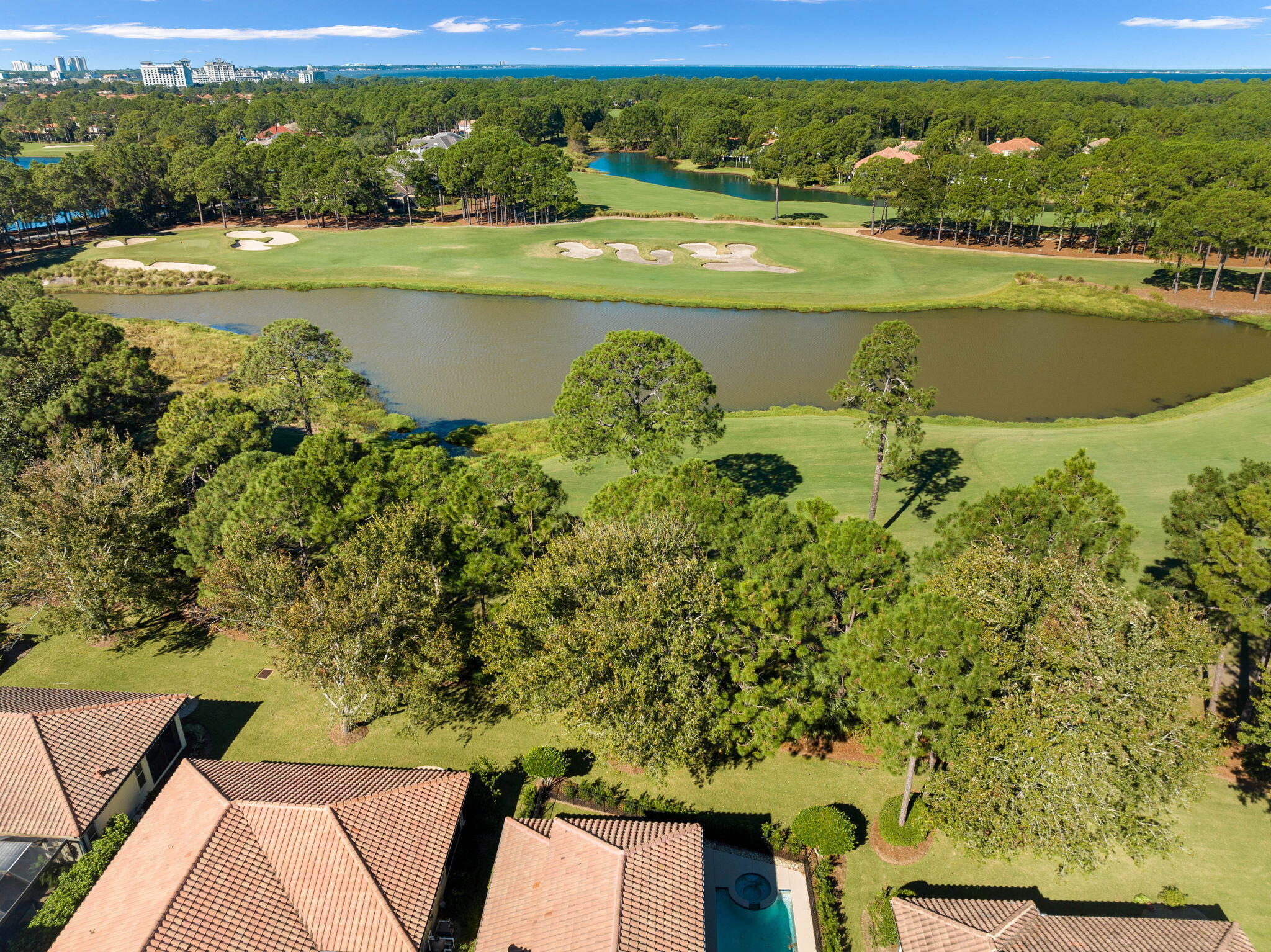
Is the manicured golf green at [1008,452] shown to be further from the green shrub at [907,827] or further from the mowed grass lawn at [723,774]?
the green shrub at [907,827]

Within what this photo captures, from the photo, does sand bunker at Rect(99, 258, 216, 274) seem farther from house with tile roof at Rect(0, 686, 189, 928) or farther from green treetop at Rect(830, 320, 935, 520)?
green treetop at Rect(830, 320, 935, 520)

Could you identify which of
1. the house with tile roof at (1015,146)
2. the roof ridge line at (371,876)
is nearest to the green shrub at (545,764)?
the roof ridge line at (371,876)

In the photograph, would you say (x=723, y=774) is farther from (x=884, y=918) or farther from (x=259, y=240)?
(x=259, y=240)

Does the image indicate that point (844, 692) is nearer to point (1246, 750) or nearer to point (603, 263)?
point (1246, 750)

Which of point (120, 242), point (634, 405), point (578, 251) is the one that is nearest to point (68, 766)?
point (634, 405)

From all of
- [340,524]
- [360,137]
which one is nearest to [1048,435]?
[340,524]
